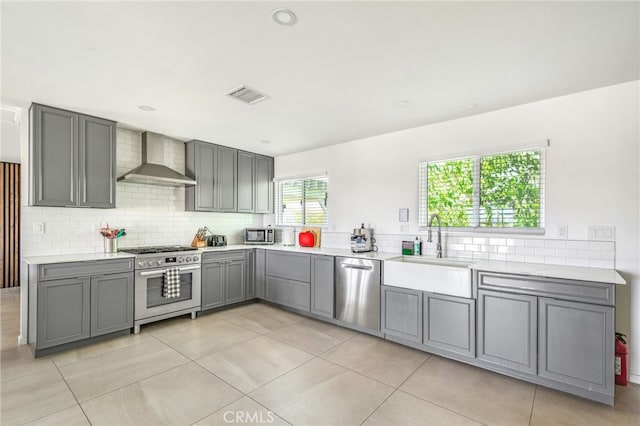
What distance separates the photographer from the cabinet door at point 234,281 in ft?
14.8

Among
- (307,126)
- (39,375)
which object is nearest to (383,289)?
(307,126)

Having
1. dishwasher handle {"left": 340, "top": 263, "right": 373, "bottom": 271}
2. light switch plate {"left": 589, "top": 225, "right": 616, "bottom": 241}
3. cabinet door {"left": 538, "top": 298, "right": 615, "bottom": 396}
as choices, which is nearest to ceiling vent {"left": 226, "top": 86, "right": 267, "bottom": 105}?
dishwasher handle {"left": 340, "top": 263, "right": 373, "bottom": 271}

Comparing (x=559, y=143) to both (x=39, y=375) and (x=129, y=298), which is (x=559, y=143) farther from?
(x=39, y=375)

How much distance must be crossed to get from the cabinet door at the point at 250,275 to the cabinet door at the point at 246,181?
82 cm

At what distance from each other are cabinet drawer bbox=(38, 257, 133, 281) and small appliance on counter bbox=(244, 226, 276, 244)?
2.01m

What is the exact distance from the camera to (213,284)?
14.2 feet

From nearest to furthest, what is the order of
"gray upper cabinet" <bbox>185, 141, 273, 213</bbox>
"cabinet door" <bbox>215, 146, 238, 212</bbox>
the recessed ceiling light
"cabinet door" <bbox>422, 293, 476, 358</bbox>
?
the recessed ceiling light
"cabinet door" <bbox>422, 293, 476, 358</bbox>
"gray upper cabinet" <bbox>185, 141, 273, 213</bbox>
"cabinet door" <bbox>215, 146, 238, 212</bbox>

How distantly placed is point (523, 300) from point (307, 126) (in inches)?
114

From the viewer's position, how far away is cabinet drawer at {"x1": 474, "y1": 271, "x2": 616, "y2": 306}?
2250 mm

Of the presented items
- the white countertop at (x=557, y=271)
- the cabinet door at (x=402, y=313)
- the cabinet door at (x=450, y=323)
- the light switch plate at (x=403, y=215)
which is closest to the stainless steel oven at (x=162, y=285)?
the cabinet door at (x=402, y=313)

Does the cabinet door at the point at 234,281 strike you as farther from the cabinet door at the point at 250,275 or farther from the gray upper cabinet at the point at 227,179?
the gray upper cabinet at the point at 227,179

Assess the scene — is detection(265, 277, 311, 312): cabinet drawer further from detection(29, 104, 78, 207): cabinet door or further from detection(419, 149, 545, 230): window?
detection(29, 104, 78, 207): cabinet door

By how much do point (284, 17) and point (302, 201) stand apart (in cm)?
→ 360

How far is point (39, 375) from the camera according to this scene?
263 centimetres
